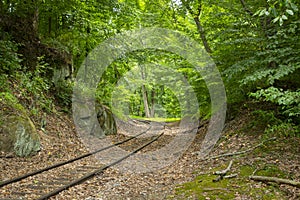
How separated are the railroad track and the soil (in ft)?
0.61

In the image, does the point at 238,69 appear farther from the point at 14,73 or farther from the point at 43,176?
the point at 14,73

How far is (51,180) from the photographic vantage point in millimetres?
6418

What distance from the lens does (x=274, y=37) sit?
6426 millimetres

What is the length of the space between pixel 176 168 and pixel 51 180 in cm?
369

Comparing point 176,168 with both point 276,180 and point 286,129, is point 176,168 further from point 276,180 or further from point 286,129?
point 276,180

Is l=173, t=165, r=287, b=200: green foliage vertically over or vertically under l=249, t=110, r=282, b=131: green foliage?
under

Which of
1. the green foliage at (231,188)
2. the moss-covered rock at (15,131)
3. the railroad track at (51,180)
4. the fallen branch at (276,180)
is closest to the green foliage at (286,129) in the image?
the green foliage at (231,188)

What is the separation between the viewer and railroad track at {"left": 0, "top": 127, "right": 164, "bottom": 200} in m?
5.38

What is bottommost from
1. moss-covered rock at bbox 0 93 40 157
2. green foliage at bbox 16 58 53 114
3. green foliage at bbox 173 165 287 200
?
green foliage at bbox 173 165 287 200

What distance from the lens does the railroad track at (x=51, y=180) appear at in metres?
5.38

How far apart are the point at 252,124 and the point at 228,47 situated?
8.98ft

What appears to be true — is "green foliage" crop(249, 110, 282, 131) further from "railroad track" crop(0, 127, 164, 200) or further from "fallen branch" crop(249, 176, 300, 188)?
"railroad track" crop(0, 127, 164, 200)

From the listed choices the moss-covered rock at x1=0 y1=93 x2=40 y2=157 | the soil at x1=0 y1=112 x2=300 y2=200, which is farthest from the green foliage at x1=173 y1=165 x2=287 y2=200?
the moss-covered rock at x1=0 y1=93 x2=40 y2=157

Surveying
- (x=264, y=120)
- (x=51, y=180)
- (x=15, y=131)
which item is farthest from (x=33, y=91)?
(x=264, y=120)
